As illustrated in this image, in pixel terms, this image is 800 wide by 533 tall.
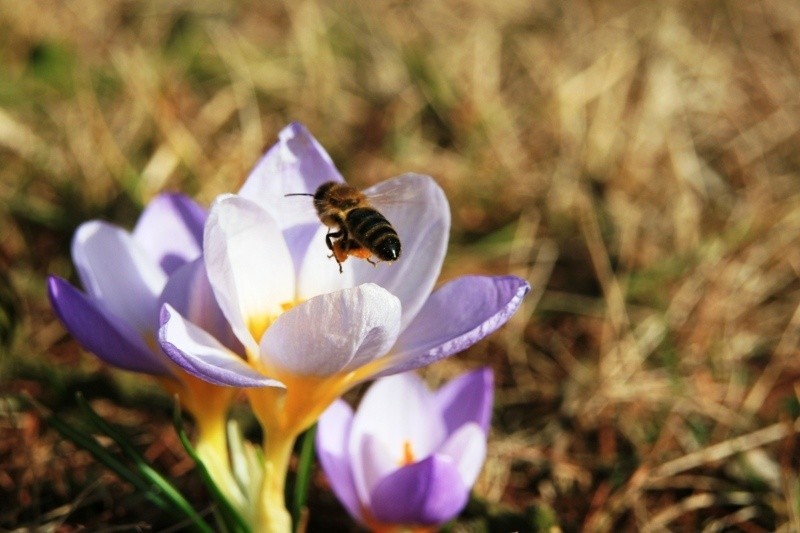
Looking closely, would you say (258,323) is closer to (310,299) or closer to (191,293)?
(191,293)

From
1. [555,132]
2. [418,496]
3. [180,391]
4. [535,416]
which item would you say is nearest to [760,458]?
[535,416]

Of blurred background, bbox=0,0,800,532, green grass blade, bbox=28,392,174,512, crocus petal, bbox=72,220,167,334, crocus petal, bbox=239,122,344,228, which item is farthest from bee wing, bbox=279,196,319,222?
blurred background, bbox=0,0,800,532

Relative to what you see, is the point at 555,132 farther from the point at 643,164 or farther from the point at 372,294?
the point at 372,294

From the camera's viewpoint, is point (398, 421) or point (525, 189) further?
point (525, 189)

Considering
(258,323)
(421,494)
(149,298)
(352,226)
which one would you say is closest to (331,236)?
(352,226)

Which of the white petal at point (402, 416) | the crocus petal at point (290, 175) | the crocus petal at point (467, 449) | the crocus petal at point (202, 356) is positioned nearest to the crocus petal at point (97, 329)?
the crocus petal at point (202, 356)

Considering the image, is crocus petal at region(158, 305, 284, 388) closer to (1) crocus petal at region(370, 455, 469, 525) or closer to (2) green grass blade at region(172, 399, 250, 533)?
(2) green grass blade at region(172, 399, 250, 533)
